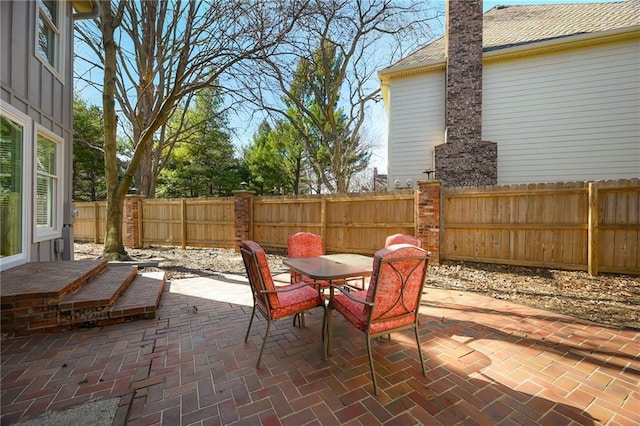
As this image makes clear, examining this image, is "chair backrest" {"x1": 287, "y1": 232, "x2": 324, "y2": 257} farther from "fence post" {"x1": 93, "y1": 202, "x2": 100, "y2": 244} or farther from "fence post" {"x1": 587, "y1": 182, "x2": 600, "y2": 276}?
"fence post" {"x1": 93, "y1": 202, "x2": 100, "y2": 244}

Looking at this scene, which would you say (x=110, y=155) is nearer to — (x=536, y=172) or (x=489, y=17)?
(x=536, y=172)

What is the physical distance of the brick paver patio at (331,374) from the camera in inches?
73.6

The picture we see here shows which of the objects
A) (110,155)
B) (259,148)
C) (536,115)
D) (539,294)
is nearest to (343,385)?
(539,294)

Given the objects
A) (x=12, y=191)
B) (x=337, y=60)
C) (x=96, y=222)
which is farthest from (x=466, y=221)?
(x=96, y=222)

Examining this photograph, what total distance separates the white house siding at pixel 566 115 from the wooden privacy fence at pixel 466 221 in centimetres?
275

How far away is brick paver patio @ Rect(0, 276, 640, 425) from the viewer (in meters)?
1.87

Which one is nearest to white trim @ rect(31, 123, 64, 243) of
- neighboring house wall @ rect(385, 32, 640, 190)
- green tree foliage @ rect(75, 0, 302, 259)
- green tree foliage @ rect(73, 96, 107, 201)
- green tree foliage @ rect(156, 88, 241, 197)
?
green tree foliage @ rect(75, 0, 302, 259)

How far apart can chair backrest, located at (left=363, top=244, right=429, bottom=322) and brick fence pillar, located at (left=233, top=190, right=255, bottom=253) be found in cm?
673

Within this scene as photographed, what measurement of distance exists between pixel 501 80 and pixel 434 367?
857 cm

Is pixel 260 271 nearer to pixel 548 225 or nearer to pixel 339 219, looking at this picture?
pixel 339 219

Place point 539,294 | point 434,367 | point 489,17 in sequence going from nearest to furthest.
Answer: point 434,367
point 539,294
point 489,17

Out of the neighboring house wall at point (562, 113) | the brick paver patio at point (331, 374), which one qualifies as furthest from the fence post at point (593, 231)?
the neighboring house wall at point (562, 113)

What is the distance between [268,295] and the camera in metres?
2.54

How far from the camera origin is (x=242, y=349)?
9.00 ft
